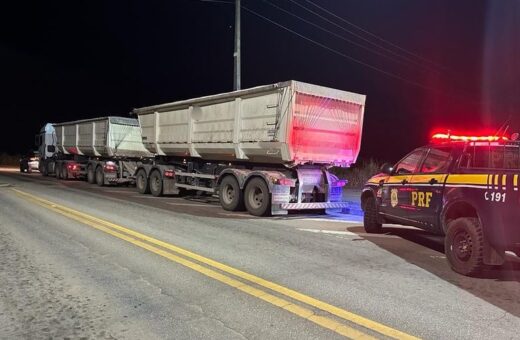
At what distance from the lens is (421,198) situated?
7648mm

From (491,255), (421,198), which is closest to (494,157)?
(421,198)

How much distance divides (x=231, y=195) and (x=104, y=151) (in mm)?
10961

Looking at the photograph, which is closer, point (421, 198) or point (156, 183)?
point (421, 198)

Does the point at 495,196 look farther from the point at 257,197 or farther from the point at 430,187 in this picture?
the point at 257,197

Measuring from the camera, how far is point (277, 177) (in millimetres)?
11867

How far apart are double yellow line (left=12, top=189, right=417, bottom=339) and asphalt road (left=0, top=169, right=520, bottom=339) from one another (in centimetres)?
2

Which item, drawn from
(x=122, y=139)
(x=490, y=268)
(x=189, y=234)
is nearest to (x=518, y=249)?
(x=490, y=268)

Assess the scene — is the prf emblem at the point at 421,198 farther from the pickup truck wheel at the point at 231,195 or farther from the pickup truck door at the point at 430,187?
the pickup truck wheel at the point at 231,195

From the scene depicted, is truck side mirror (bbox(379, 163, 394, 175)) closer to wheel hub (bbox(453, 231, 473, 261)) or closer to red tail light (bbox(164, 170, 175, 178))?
wheel hub (bbox(453, 231, 473, 261))

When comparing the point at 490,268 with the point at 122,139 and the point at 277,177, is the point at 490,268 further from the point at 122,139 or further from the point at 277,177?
the point at 122,139

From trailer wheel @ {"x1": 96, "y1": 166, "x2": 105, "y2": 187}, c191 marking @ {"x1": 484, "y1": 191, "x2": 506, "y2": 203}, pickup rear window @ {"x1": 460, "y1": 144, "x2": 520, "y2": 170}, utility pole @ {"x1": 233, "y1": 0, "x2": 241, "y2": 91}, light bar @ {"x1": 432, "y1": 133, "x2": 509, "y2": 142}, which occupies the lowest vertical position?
trailer wheel @ {"x1": 96, "y1": 166, "x2": 105, "y2": 187}

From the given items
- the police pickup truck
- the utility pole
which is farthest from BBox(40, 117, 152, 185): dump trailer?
the police pickup truck

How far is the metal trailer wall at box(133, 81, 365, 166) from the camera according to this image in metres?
11.6

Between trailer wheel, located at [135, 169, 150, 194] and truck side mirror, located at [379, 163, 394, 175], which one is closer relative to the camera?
truck side mirror, located at [379, 163, 394, 175]
